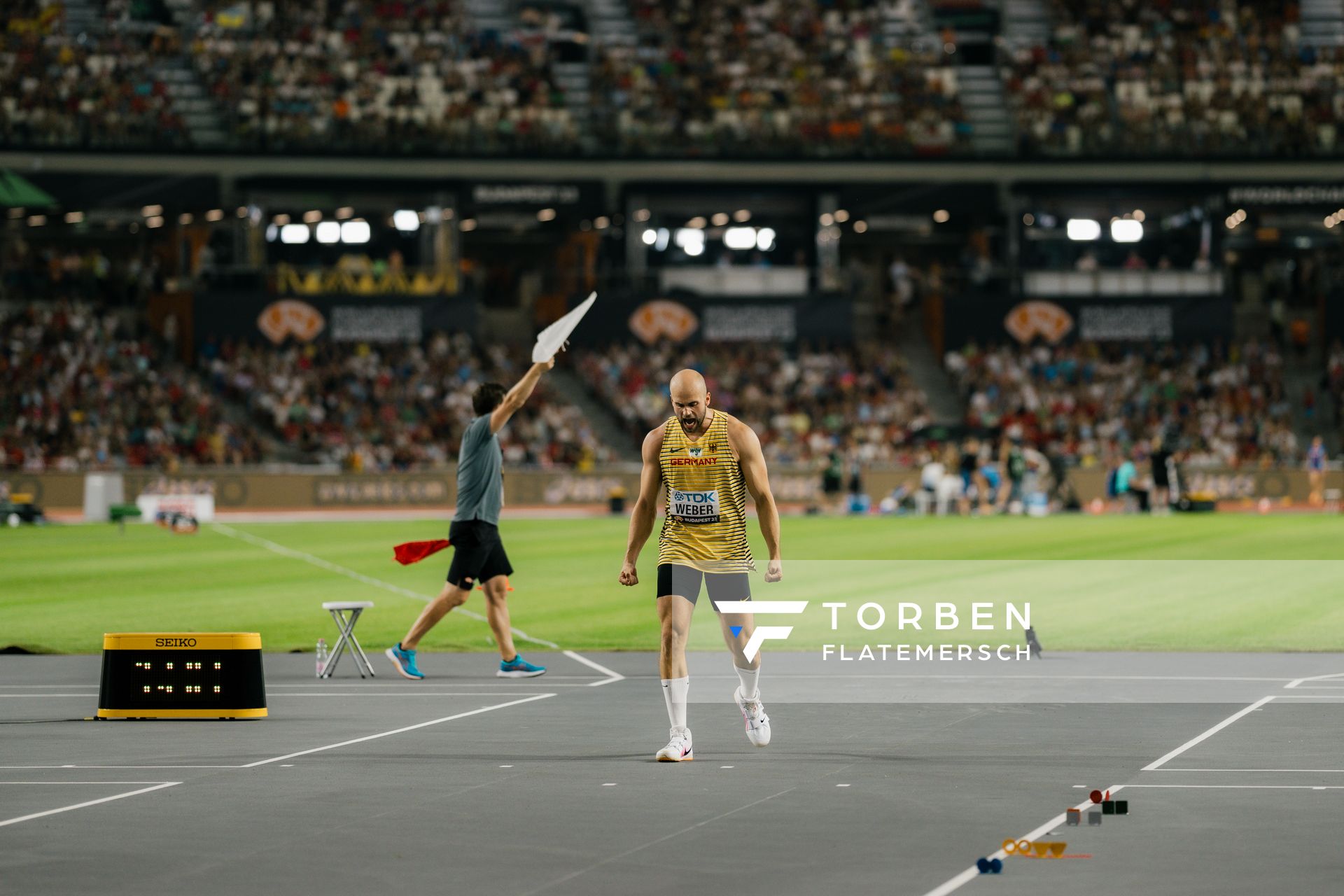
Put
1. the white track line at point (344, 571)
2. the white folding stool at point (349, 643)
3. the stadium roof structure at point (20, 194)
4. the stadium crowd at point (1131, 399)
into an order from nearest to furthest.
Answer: the white folding stool at point (349, 643)
the white track line at point (344, 571)
the stadium roof structure at point (20, 194)
the stadium crowd at point (1131, 399)

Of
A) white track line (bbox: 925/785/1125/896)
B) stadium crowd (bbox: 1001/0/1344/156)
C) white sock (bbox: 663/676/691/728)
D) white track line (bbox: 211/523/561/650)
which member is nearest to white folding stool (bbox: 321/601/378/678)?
white track line (bbox: 211/523/561/650)

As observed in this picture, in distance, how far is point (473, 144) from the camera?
58969 mm

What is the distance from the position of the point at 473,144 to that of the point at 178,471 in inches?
585

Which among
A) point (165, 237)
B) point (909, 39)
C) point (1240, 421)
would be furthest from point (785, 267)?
point (165, 237)

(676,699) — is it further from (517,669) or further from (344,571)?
(344,571)

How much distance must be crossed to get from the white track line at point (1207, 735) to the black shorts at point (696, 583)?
7.97 feet

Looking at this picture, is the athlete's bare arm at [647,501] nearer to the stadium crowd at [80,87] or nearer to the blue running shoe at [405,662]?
the blue running shoe at [405,662]

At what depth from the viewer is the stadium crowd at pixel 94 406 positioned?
5072cm

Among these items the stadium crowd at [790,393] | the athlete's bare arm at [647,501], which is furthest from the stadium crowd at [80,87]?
the athlete's bare arm at [647,501]

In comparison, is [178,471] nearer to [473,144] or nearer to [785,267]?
[473,144]

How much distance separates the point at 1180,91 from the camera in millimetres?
62062

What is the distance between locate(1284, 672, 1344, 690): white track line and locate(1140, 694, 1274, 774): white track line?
0.72m

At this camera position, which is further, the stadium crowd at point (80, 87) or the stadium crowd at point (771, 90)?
the stadium crowd at point (771, 90)

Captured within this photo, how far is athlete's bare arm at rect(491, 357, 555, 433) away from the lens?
1233 cm
